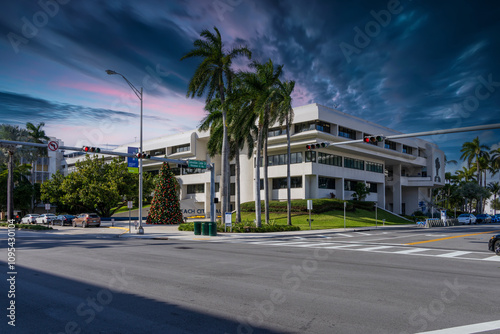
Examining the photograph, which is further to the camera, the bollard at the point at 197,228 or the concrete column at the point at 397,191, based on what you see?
the concrete column at the point at 397,191

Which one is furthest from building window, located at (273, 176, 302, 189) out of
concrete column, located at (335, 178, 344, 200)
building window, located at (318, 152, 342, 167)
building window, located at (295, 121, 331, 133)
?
concrete column, located at (335, 178, 344, 200)

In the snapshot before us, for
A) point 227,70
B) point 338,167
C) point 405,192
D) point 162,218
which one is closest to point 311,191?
point 338,167

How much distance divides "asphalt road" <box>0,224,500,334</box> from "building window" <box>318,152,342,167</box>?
39.7m

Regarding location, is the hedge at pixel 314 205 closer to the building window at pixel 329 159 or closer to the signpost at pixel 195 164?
the building window at pixel 329 159

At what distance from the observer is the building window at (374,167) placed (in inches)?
2474

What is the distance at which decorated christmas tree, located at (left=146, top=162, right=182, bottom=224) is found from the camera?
41987 millimetres

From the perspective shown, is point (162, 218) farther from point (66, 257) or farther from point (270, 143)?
point (66, 257)

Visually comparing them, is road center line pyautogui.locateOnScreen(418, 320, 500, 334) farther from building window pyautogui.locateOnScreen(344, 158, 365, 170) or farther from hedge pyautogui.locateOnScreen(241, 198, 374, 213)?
building window pyautogui.locateOnScreen(344, 158, 365, 170)

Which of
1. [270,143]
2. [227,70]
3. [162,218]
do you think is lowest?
[162,218]

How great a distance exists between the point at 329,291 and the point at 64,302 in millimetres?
5609

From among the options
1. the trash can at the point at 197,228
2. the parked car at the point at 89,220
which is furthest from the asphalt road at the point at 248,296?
the parked car at the point at 89,220

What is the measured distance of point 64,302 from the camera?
7402 millimetres

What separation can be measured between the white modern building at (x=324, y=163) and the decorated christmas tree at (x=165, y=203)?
626 inches

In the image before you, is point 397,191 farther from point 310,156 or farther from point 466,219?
point 310,156
